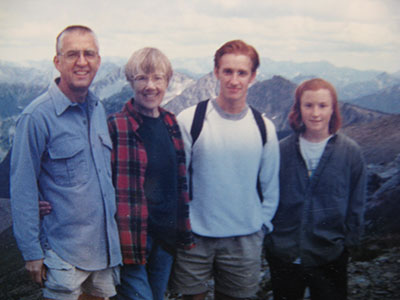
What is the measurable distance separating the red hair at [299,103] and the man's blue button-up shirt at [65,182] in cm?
206

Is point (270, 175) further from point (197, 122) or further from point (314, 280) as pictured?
point (314, 280)

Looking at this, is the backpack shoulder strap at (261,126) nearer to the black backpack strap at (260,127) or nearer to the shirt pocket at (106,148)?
the black backpack strap at (260,127)

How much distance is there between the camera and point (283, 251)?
12.4ft

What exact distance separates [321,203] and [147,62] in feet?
7.74

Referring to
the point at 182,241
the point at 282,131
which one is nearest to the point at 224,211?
the point at 182,241

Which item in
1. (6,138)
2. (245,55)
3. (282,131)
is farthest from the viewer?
(6,138)

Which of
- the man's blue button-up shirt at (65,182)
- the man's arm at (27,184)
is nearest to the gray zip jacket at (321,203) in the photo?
the man's blue button-up shirt at (65,182)

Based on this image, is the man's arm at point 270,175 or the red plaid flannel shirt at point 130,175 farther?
the man's arm at point 270,175

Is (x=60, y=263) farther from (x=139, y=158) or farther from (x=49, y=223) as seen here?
(x=139, y=158)

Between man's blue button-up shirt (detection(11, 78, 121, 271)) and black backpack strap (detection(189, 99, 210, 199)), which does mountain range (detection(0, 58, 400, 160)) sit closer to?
black backpack strap (detection(189, 99, 210, 199))

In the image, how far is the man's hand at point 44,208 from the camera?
2971 mm

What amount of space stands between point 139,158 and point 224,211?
1063 mm

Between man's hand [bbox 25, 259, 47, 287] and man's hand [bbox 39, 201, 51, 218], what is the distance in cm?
39

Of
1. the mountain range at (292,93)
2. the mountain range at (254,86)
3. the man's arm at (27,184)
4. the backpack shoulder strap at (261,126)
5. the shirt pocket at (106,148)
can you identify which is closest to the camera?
the man's arm at (27,184)
